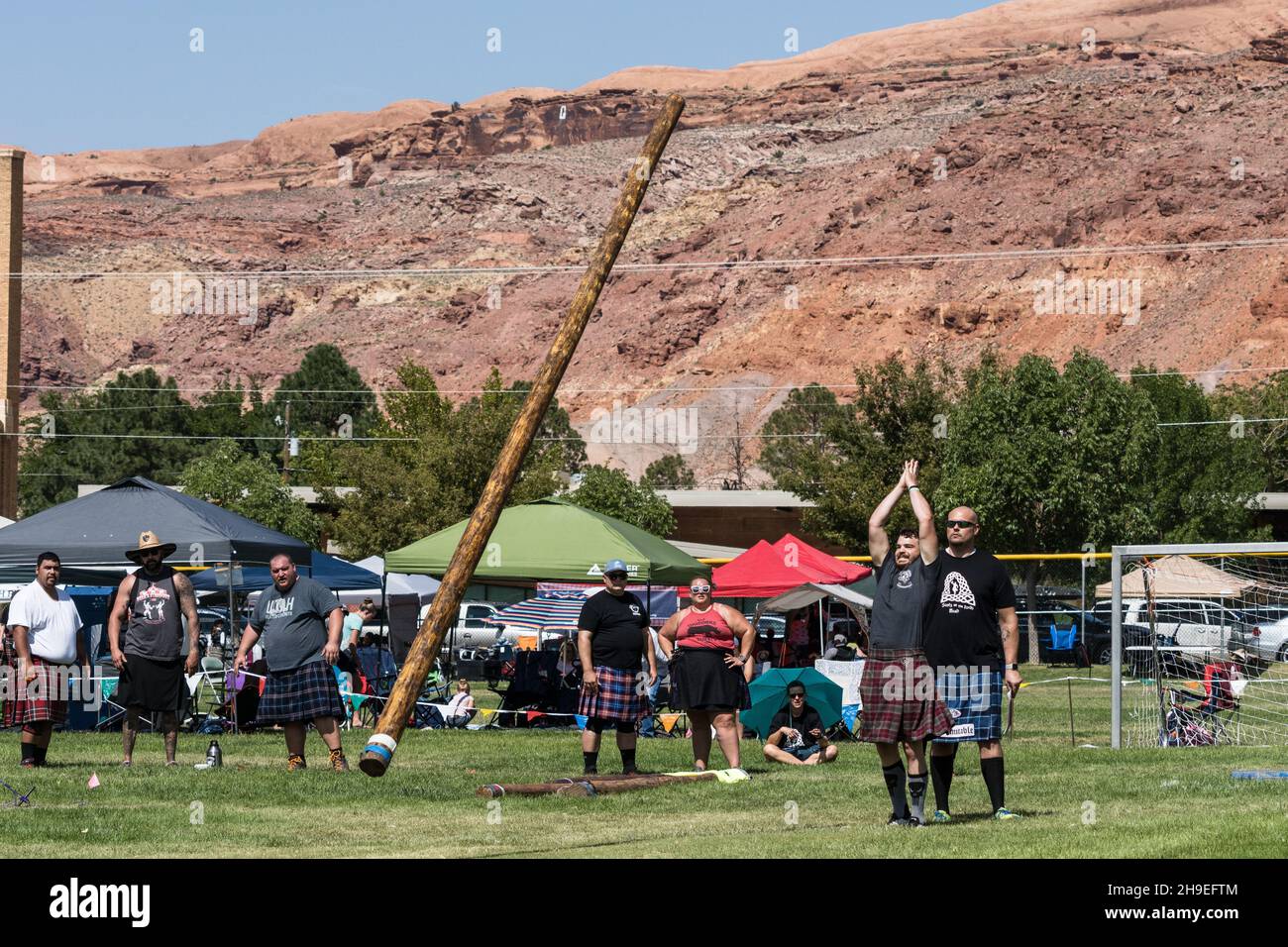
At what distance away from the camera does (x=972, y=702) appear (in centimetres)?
922

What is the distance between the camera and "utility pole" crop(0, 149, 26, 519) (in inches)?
1761

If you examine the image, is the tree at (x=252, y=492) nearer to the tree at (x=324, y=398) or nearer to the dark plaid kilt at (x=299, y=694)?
the tree at (x=324, y=398)

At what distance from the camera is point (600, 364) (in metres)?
129

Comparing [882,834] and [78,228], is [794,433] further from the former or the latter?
[78,228]

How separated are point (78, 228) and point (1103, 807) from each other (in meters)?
168

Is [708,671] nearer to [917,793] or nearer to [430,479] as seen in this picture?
[917,793]

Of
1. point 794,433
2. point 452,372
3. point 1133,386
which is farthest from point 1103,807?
point 452,372

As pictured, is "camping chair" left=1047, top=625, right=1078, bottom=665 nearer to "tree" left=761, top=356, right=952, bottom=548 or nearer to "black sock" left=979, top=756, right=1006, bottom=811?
"tree" left=761, top=356, right=952, bottom=548

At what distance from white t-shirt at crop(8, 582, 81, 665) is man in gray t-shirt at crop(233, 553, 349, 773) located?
1759 mm

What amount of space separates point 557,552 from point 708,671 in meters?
6.56

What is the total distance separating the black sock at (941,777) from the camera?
9.41 m

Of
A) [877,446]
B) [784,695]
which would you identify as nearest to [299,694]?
Answer: [784,695]

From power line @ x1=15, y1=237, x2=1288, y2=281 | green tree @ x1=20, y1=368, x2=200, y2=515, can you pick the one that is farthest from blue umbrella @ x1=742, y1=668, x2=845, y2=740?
green tree @ x1=20, y1=368, x2=200, y2=515

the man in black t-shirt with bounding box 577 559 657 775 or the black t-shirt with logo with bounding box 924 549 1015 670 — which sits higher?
the black t-shirt with logo with bounding box 924 549 1015 670
